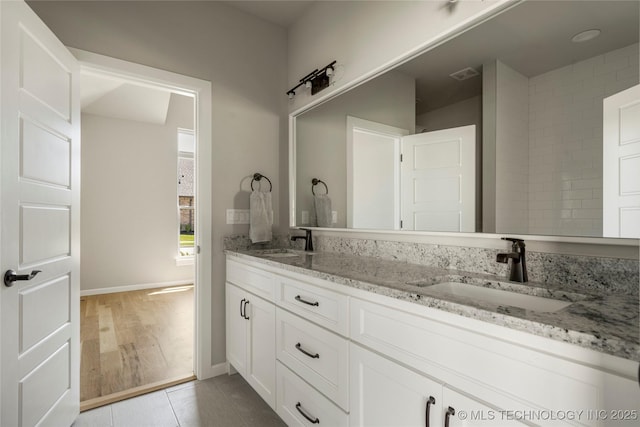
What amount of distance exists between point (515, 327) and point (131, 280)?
5.25m

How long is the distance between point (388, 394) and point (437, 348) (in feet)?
0.90

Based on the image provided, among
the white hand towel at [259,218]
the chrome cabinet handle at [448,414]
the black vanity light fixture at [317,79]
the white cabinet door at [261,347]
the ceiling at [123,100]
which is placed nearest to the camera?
the chrome cabinet handle at [448,414]

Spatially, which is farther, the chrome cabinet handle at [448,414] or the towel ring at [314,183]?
the towel ring at [314,183]

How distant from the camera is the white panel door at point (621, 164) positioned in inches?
37.8

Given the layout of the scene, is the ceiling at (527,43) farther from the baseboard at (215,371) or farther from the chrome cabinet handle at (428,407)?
the baseboard at (215,371)

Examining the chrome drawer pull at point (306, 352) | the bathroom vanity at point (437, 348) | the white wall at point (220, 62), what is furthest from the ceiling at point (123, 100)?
the chrome drawer pull at point (306, 352)

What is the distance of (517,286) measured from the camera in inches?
44.9

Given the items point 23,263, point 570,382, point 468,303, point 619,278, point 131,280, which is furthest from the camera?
point 131,280

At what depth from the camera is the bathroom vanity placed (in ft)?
2.16

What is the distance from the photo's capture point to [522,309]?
82 centimetres

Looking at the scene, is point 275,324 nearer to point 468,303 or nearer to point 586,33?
point 468,303

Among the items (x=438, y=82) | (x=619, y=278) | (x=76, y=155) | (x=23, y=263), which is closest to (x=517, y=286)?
(x=619, y=278)

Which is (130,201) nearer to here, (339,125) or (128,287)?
(128,287)

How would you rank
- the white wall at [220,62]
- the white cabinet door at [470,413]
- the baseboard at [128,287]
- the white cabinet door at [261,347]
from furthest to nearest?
Result: the baseboard at [128,287] < the white wall at [220,62] < the white cabinet door at [261,347] < the white cabinet door at [470,413]
